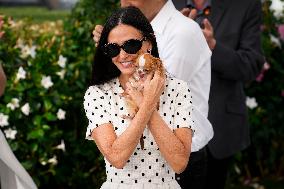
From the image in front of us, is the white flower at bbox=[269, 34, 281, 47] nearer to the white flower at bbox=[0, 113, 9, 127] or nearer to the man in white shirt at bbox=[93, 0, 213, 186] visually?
the white flower at bbox=[0, 113, 9, 127]

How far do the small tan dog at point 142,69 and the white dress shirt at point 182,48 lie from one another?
16.1 inches

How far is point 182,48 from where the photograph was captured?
10.3 feet

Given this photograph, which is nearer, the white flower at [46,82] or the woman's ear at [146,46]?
the woman's ear at [146,46]

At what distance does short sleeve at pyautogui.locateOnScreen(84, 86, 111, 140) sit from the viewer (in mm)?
2791

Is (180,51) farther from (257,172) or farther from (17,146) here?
(257,172)

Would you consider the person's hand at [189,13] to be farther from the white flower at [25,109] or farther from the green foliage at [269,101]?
the green foliage at [269,101]

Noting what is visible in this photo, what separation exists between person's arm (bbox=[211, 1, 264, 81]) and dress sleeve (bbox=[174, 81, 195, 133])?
119 cm

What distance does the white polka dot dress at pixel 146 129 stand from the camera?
9.29ft

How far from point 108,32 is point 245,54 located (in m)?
1.66

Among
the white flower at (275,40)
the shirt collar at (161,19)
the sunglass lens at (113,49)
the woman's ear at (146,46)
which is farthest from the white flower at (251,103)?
the sunglass lens at (113,49)

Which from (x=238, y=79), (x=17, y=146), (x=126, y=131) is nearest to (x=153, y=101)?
(x=126, y=131)

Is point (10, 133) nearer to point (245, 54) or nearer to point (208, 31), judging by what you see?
point (245, 54)

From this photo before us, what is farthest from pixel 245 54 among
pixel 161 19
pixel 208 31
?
pixel 161 19

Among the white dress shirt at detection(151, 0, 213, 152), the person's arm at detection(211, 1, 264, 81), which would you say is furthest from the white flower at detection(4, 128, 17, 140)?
the white dress shirt at detection(151, 0, 213, 152)
